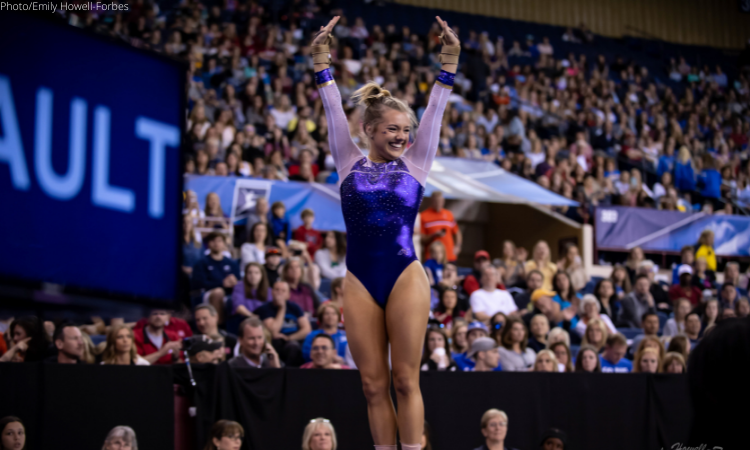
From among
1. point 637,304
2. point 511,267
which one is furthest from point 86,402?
point 637,304

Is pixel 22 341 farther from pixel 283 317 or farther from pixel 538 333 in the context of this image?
pixel 538 333

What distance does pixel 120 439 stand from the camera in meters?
4.08

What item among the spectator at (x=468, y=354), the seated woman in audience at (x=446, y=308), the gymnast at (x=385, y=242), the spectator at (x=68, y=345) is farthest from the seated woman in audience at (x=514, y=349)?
the gymnast at (x=385, y=242)

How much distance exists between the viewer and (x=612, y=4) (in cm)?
2022

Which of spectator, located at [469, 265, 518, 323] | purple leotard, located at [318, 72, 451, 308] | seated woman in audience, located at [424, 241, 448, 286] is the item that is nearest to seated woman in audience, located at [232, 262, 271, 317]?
seated woman in audience, located at [424, 241, 448, 286]

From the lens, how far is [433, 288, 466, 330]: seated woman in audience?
7113 millimetres

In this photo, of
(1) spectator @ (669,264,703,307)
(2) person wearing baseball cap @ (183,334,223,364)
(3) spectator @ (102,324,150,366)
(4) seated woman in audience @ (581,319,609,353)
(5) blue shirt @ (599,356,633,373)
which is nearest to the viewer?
(3) spectator @ (102,324,150,366)

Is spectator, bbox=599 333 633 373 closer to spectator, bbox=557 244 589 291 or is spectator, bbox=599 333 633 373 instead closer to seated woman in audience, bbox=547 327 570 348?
seated woman in audience, bbox=547 327 570 348

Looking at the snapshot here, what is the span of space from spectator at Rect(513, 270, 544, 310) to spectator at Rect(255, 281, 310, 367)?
99.7 inches

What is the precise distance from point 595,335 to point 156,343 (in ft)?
12.6

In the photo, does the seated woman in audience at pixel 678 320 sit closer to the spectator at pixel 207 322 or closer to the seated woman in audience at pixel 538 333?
the seated woman in audience at pixel 538 333

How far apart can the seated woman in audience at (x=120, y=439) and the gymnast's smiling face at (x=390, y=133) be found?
7.11 feet

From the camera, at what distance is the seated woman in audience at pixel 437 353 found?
5.84 m

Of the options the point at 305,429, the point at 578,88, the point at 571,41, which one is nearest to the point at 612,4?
the point at 571,41
